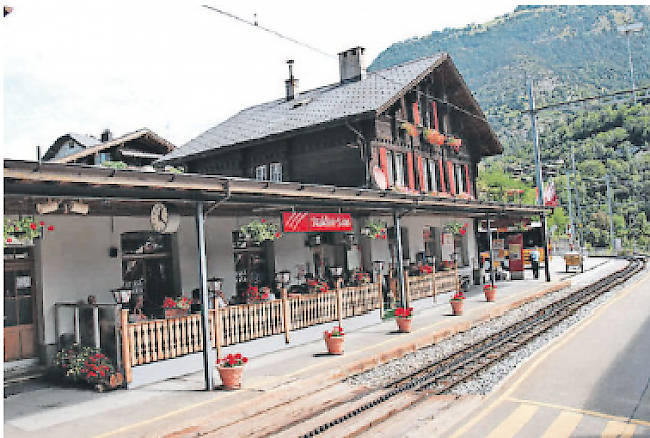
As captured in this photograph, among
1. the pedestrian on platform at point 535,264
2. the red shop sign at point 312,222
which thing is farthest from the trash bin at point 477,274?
the red shop sign at point 312,222

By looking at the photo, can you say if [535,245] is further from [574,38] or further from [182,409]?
[574,38]

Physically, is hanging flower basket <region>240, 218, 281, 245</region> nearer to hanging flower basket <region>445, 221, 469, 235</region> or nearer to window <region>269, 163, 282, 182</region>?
window <region>269, 163, 282, 182</region>

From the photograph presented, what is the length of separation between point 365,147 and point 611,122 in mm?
94455

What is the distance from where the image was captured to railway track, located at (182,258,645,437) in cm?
730

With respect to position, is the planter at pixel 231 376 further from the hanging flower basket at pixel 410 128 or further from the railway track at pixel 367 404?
the hanging flower basket at pixel 410 128

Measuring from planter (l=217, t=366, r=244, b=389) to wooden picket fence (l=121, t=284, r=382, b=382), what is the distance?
4.35ft

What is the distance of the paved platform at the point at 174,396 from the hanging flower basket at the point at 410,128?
8776mm

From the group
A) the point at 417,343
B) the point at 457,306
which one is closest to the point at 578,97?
the point at 457,306

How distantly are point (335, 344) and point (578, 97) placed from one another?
388 feet

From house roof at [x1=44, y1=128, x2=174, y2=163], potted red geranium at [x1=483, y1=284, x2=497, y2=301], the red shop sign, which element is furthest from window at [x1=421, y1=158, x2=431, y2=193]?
house roof at [x1=44, y1=128, x2=174, y2=163]

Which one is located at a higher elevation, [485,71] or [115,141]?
[485,71]

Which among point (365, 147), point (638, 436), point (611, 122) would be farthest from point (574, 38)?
point (638, 436)

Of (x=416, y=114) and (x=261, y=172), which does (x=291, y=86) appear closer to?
Result: (x=261, y=172)

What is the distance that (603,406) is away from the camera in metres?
7.77
